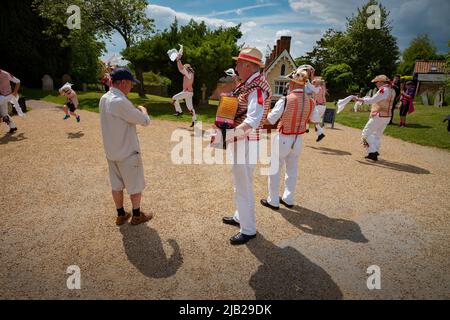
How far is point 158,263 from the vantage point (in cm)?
335

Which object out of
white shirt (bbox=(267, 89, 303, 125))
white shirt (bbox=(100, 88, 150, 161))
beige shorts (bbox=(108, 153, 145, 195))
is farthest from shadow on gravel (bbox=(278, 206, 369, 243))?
white shirt (bbox=(100, 88, 150, 161))

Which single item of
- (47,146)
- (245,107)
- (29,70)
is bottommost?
(47,146)

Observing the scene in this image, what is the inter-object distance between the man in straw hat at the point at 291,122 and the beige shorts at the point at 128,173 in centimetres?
204

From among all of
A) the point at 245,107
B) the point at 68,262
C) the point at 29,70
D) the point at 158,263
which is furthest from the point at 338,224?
the point at 29,70

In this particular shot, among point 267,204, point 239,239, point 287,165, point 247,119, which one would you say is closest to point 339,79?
point 287,165

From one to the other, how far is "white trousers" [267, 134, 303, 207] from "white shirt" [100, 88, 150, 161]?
7.38 feet

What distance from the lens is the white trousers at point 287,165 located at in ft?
15.0

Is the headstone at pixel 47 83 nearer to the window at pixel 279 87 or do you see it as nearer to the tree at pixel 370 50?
the window at pixel 279 87

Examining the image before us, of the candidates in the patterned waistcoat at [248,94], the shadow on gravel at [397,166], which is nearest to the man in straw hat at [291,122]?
the patterned waistcoat at [248,94]

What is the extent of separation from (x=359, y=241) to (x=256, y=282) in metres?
1.84

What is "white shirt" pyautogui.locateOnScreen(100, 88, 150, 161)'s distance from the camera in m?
3.41

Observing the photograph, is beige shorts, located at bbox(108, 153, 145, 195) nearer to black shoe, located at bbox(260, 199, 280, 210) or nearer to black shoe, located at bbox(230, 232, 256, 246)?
black shoe, located at bbox(230, 232, 256, 246)
